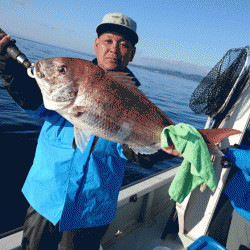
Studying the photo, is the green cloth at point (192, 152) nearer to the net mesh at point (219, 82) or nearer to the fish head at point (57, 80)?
the fish head at point (57, 80)

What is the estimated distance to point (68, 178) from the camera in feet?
6.62

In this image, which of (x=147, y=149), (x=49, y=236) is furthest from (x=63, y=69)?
(x=49, y=236)

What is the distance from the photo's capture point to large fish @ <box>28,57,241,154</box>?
1.72 m

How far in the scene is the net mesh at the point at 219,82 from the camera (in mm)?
2975

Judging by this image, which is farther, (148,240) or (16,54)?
(148,240)

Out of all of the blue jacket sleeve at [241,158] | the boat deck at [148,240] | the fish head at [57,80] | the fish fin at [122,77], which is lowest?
the boat deck at [148,240]

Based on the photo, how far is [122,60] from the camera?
242cm

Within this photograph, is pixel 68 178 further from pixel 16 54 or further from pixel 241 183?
pixel 241 183

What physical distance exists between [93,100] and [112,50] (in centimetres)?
94

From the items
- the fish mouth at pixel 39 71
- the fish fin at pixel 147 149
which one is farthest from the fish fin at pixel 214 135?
the fish mouth at pixel 39 71

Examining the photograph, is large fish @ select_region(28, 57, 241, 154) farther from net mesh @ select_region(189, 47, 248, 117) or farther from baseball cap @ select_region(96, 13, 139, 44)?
net mesh @ select_region(189, 47, 248, 117)

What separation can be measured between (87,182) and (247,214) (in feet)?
7.76

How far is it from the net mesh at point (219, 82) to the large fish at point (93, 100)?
4.71 ft

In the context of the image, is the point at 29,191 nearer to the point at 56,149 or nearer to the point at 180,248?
the point at 56,149
